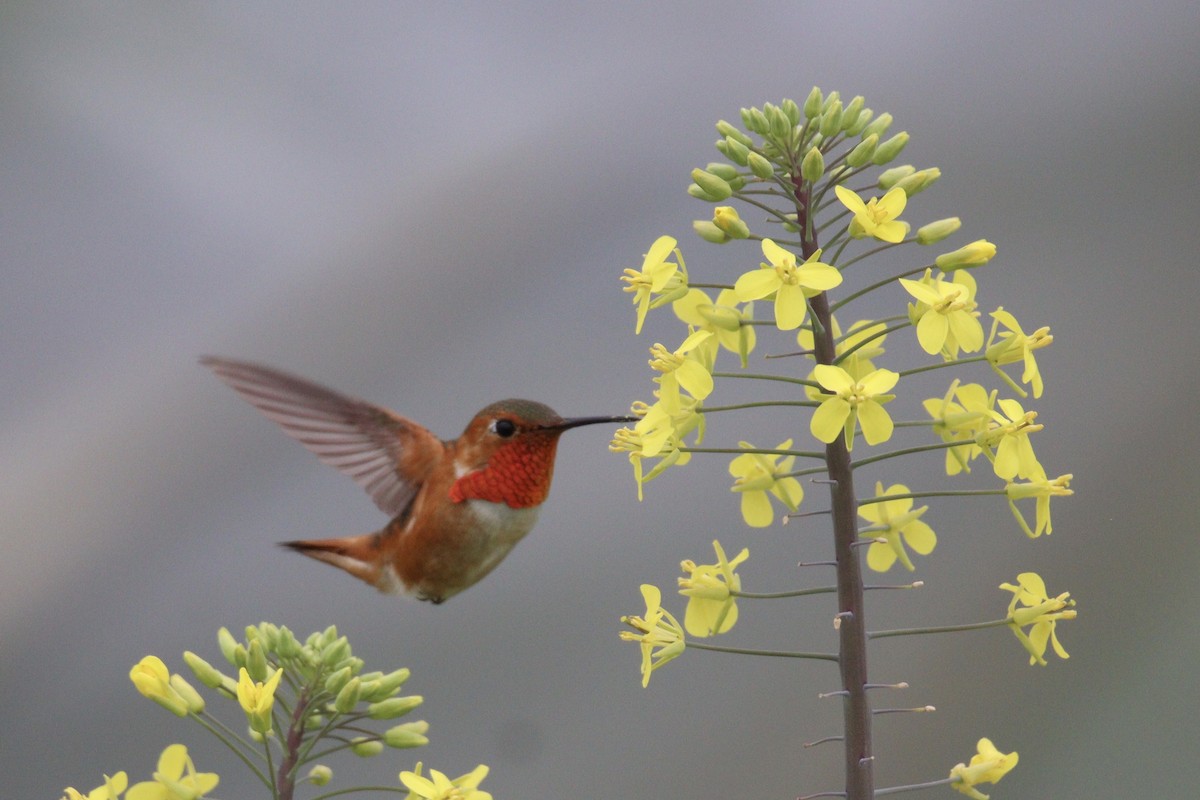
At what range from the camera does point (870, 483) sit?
2.94 meters

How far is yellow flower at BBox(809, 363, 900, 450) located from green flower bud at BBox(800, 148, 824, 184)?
23 cm

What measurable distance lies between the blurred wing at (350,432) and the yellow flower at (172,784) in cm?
56

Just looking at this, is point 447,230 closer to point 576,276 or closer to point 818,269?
A: point 576,276

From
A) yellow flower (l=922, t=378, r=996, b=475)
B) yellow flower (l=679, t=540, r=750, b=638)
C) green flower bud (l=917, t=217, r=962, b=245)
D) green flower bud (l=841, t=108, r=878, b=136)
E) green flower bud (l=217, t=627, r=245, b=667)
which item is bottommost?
green flower bud (l=217, t=627, r=245, b=667)

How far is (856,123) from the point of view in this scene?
141cm

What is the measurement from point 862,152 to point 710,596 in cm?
51

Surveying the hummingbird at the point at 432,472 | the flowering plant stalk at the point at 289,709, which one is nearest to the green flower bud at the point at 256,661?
the flowering plant stalk at the point at 289,709

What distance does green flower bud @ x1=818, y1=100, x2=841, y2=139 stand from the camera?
4.54ft

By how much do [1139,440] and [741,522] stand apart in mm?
1101

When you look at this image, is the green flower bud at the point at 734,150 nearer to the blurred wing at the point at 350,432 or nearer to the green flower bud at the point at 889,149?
the green flower bud at the point at 889,149

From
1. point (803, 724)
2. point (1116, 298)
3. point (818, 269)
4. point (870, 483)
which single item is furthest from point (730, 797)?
point (818, 269)

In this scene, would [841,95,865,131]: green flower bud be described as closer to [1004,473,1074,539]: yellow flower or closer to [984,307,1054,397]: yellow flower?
[984,307,1054,397]: yellow flower

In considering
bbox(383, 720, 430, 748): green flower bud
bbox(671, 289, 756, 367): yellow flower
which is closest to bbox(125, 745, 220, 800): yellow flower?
bbox(383, 720, 430, 748): green flower bud

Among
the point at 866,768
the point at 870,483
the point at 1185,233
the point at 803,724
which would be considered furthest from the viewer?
the point at 1185,233
